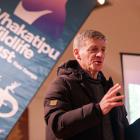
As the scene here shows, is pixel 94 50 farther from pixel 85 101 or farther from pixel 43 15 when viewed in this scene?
pixel 43 15

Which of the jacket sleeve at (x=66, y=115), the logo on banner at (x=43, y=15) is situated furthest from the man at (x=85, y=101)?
the logo on banner at (x=43, y=15)

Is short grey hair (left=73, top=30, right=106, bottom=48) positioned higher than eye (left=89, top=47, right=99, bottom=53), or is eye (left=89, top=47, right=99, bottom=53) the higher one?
short grey hair (left=73, top=30, right=106, bottom=48)

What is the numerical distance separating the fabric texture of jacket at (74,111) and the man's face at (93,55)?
37mm

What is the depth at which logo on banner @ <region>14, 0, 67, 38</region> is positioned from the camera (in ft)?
9.61

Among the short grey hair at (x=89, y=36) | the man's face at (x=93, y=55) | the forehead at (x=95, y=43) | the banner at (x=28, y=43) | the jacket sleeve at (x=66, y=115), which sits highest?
the banner at (x=28, y=43)

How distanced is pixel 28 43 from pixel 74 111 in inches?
72.0

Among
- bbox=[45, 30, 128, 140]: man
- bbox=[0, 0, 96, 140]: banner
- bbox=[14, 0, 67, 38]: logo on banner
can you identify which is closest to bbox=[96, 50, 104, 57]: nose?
bbox=[45, 30, 128, 140]: man

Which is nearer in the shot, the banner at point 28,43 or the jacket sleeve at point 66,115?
the jacket sleeve at point 66,115

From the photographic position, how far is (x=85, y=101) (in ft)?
4.07

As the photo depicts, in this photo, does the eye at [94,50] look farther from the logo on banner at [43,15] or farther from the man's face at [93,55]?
the logo on banner at [43,15]

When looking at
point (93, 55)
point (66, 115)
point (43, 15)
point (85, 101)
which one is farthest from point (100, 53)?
point (43, 15)

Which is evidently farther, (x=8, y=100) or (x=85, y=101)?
(x=8, y=100)

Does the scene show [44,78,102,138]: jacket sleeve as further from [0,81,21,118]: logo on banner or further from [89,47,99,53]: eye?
[0,81,21,118]: logo on banner

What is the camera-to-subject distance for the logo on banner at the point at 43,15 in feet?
9.61
